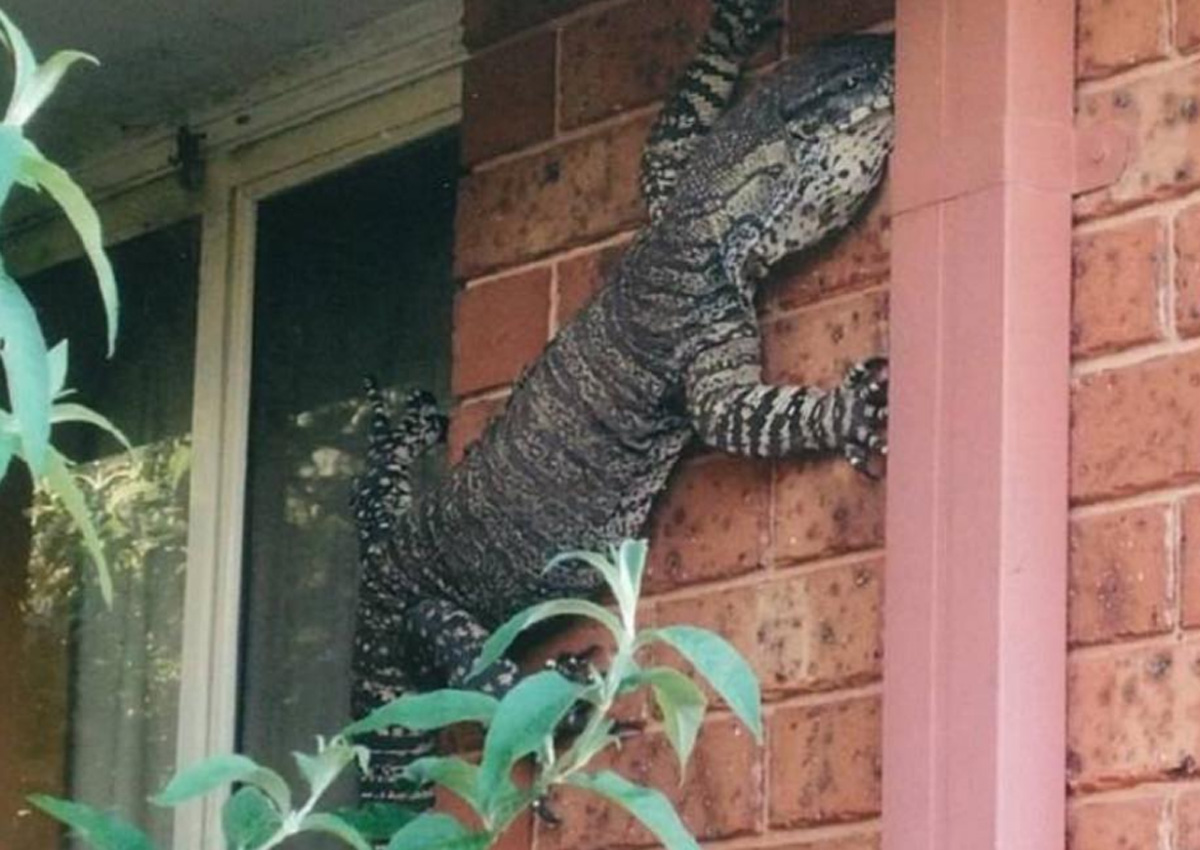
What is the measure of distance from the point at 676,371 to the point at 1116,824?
84 cm

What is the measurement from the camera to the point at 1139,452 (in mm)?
2779

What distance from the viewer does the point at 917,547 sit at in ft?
9.33

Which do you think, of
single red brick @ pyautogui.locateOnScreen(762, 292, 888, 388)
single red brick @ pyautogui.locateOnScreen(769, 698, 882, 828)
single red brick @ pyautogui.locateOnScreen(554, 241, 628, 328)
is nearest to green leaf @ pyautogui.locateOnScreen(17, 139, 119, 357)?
single red brick @ pyautogui.locateOnScreen(769, 698, 882, 828)

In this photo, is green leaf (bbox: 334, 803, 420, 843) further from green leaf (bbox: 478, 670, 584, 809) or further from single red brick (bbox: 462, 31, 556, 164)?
single red brick (bbox: 462, 31, 556, 164)

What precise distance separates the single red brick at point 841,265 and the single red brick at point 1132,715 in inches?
21.6

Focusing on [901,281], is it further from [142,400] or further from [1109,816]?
[142,400]

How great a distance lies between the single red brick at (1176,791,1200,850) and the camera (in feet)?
8.63

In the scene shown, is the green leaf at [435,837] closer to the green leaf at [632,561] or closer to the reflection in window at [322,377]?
the green leaf at [632,561]

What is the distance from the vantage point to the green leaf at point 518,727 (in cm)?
135

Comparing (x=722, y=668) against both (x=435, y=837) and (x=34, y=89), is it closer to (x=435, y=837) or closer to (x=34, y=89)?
(x=435, y=837)

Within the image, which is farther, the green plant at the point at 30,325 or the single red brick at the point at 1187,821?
the single red brick at the point at 1187,821

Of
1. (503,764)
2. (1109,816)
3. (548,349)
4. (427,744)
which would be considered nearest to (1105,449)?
(1109,816)

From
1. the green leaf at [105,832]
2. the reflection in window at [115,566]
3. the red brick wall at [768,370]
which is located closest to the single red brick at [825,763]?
the red brick wall at [768,370]

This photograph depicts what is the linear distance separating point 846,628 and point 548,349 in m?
0.63
